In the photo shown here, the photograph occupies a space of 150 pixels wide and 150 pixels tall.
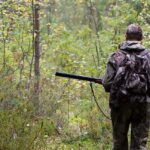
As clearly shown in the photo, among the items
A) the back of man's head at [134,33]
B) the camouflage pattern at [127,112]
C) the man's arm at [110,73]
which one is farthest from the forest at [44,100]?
the back of man's head at [134,33]

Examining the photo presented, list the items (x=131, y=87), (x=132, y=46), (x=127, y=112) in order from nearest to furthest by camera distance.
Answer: (x=131, y=87), (x=132, y=46), (x=127, y=112)

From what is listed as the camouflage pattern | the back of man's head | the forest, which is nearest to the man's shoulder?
the camouflage pattern

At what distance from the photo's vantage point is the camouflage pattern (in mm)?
4932

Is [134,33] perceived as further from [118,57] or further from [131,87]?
[131,87]

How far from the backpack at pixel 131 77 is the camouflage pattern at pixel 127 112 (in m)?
0.08

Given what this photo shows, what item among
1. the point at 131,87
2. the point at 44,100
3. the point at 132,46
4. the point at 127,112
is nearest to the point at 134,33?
the point at 132,46

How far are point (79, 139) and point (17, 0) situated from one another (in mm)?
4177

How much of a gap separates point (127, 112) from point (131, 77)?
0.55 m

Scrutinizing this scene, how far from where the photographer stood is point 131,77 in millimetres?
4777

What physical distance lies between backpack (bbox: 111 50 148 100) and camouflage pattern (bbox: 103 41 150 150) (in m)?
0.08

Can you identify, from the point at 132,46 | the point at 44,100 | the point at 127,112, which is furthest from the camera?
the point at 44,100

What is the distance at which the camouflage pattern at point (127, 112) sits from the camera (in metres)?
4.93

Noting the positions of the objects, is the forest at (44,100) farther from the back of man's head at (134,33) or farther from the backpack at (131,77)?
the back of man's head at (134,33)

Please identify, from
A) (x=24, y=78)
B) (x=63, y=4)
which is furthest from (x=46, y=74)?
(x=63, y=4)
